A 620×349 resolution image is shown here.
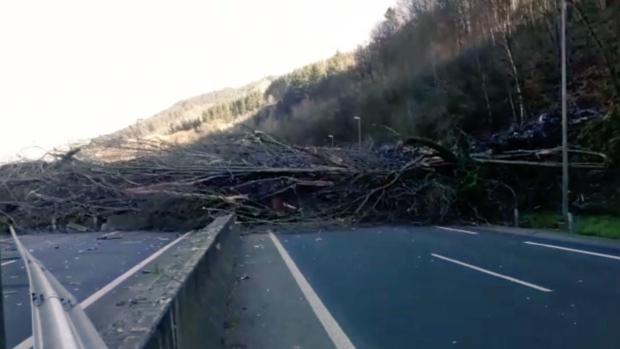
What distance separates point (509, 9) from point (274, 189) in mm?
24432

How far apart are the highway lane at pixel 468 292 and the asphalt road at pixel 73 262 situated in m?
3.76

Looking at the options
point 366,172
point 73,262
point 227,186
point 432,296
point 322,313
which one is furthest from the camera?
point 366,172

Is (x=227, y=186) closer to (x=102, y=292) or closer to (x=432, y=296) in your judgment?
(x=102, y=292)

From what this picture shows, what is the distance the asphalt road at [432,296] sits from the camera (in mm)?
7641

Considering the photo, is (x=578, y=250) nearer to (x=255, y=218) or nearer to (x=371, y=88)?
(x=255, y=218)

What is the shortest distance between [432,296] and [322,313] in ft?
6.91

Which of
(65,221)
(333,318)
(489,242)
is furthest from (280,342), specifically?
(65,221)

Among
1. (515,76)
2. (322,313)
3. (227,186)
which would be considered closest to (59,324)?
(322,313)

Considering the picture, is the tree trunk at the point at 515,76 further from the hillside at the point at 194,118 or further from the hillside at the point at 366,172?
the hillside at the point at 194,118

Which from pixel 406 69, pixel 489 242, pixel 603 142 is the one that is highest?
pixel 406 69

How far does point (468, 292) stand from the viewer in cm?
1071

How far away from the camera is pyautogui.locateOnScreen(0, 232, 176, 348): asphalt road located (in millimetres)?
9508

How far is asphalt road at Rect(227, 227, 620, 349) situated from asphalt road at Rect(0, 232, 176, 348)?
254cm

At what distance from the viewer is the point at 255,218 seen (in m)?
25.7
